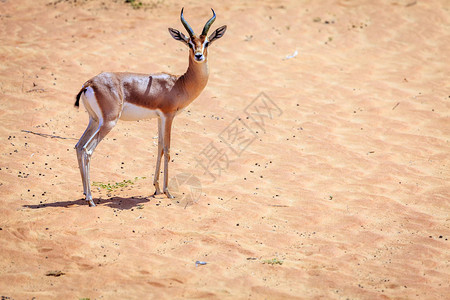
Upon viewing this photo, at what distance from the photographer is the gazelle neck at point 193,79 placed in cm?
856

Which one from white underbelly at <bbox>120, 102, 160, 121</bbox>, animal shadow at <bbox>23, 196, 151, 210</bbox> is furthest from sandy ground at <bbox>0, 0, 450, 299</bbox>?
white underbelly at <bbox>120, 102, 160, 121</bbox>

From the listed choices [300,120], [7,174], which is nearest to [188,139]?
[300,120]

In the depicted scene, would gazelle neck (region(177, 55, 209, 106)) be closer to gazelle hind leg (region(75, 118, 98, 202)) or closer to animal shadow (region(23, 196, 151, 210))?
gazelle hind leg (region(75, 118, 98, 202))

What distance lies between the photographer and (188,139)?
1062 cm

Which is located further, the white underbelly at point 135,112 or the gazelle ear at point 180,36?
the gazelle ear at point 180,36

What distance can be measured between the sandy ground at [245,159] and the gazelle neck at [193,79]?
1.45 metres

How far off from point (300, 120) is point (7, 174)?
5.81 metres

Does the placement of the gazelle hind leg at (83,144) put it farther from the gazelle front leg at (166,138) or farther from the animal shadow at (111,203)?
the gazelle front leg at (166,138)

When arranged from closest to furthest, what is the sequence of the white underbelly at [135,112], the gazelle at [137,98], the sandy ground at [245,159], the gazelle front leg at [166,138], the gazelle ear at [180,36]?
the sandy ground at [245,159] < the gazelle at [137,98] < the white underbelly at [135,112] < the gazelle front leg at [166,138] < the gazelle ear at [180,36]

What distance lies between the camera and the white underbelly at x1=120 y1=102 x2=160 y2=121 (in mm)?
8094

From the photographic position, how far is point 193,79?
860cm

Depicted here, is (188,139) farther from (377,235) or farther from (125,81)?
(377,235)

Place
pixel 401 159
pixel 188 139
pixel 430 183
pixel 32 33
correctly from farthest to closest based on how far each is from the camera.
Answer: pixel 32 33 < pixel 188 139 < pixel 401 159 < pixel 430 183

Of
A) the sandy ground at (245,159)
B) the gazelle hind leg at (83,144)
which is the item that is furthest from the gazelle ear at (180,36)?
the sandy ground at (245,159)
